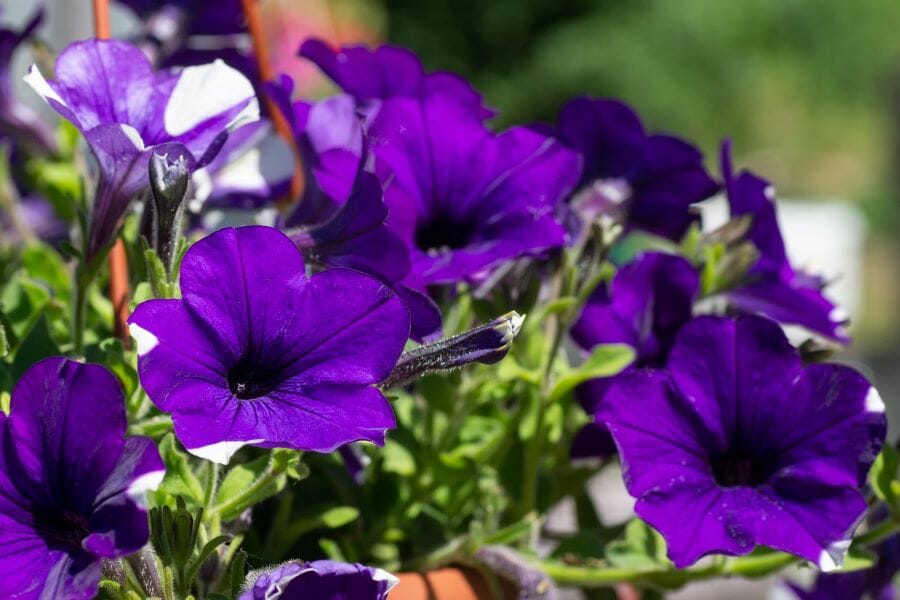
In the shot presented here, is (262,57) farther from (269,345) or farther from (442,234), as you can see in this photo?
(269,345)

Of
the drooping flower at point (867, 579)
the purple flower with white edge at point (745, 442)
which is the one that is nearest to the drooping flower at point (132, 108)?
the purple flower with white edge at point (745, 442)

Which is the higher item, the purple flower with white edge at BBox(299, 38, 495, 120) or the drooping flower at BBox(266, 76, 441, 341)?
the purple flower with white edge at BBox(299, 38, 495, 120)

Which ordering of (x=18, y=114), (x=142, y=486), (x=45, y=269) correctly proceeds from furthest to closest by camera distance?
(x=18, y=114) → (x=45, y=269) → (x=142, y=486)

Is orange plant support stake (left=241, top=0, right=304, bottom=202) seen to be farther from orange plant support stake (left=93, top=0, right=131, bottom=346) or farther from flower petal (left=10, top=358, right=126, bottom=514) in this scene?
flower petal (left=10, top=358, right=126, bottom=514)

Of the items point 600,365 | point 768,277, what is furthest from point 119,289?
point 768,277

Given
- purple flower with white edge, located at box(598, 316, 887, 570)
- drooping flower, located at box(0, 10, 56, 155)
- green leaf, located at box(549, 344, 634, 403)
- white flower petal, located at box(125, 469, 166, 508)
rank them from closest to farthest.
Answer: white flower petal, located at box(125, 469, 166, 508), purple flower with white edge, located at box(598, 316, 887, 570), green leaf, located at box(549, 344, 634, 403), drooping flower, located at box(0, 10, 56, 155)

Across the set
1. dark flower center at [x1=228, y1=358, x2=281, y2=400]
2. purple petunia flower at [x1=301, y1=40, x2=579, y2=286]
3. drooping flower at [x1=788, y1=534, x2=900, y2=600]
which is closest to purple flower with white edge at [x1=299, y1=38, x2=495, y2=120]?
purple petunia flower at [x1=301, y1=40, x2=579, y2=286]

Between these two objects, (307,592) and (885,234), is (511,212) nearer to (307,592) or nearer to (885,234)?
(307,592)
